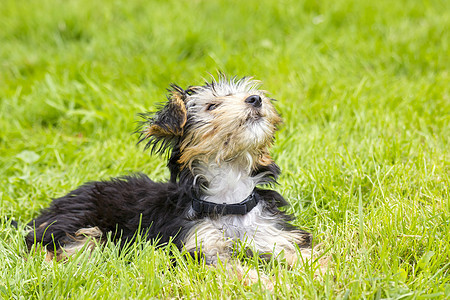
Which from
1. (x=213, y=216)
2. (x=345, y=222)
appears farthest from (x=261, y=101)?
(x=345, y=222)

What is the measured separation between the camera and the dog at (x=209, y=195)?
10.7ft

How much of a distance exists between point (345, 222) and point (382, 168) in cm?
84

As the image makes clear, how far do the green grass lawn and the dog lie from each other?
0.61 feet

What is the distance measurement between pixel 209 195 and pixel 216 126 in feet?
1.83

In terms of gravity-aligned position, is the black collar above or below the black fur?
above

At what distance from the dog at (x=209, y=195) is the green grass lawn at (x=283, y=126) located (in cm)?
19

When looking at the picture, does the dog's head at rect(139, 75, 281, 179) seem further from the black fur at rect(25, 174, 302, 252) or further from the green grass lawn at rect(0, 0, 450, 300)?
the green grass lawn at rect(0, 0, 450, 300)

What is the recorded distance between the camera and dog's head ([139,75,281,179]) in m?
3.21

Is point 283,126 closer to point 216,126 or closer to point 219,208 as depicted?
point 219,208

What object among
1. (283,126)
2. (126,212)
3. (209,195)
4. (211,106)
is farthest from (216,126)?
(283,126)

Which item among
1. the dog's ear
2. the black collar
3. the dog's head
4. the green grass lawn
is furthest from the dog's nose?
the green grass lawn

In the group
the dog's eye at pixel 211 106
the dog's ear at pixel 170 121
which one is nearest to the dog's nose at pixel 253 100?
the dog's eye at pixel 211 106

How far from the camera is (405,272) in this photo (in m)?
2.85

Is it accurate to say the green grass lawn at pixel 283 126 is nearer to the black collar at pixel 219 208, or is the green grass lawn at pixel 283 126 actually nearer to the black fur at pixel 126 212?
the black fur at pixel 126 212
